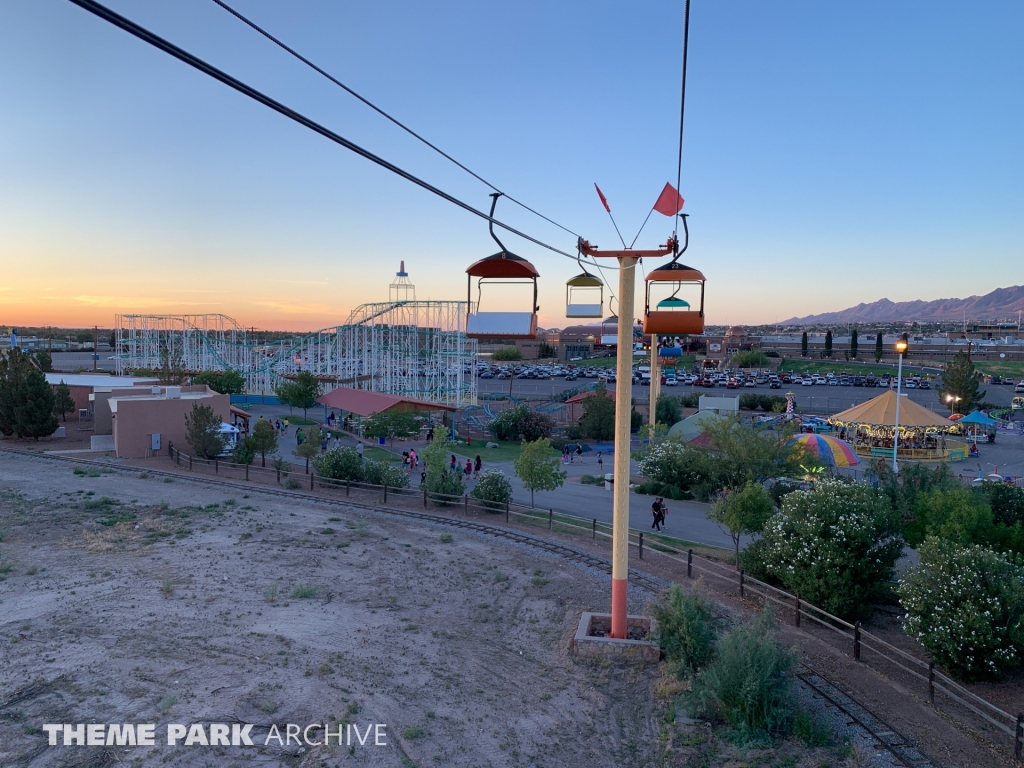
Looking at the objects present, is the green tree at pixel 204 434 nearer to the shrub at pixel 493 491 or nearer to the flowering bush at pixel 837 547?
the shrub at pixel 493 491

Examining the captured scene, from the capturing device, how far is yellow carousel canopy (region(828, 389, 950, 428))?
109ft

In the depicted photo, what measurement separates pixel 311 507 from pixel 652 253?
45.1 ft

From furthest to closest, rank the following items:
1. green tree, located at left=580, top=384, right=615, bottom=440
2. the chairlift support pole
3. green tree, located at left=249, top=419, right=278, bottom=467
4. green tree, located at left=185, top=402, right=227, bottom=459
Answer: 1. green tree, located at left=580, top=384, right=615, bottom=440
2. green tree, located at left=185, top=402, right=227, bottom=459
3. green tree, located at left=249, top=419, right=278, bottom=467
4. the chairlift support pole

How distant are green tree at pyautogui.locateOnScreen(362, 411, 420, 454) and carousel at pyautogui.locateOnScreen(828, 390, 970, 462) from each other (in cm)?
2312

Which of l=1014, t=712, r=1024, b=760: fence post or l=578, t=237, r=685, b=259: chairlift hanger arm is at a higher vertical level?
l=578, t=237, r=685, b=259: chairlift hanger arm

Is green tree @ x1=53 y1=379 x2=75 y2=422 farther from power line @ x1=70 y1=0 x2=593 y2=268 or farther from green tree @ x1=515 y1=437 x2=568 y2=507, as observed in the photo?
power line @ x1=70 y1=0 x2=593 y2=268

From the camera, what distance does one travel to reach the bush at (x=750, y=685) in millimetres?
7387

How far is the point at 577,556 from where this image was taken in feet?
48.3

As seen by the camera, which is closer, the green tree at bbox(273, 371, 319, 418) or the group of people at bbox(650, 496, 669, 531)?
the group of people at bbox(650, 496, 669, 531)

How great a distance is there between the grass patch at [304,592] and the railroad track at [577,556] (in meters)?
5.47

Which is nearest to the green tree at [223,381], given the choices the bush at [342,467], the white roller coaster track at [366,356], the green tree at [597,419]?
the white roller coaster track at [366,356]

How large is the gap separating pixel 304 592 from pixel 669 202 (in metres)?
8.66

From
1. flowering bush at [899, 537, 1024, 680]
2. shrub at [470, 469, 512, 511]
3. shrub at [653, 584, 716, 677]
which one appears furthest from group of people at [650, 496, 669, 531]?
shrub at [653, 584, 716, 677]

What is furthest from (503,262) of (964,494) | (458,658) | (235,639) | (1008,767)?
(964,494)
